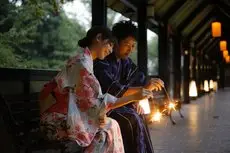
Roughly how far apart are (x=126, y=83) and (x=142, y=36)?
5216 millimetres

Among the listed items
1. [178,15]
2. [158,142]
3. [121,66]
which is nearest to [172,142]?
[158,142]

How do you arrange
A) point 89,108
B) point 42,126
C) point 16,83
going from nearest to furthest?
point 89,108, point 42,126, point 16,83

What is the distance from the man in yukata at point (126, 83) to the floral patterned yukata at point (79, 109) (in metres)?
0.42

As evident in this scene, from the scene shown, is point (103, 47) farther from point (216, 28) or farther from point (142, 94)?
point (216, 28)

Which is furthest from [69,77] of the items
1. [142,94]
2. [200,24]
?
[200,24]

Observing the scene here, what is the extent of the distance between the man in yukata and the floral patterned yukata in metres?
0.42

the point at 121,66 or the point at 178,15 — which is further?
the point at 178,15

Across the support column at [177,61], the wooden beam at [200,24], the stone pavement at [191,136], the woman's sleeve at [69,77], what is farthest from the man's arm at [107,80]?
the wooden beam at [200,24]

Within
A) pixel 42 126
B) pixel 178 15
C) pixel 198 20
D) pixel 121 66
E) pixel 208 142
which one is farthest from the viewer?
pixel 198 20

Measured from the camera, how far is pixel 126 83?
3.77 m

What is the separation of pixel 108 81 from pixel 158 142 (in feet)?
10.3

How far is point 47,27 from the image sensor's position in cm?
1805

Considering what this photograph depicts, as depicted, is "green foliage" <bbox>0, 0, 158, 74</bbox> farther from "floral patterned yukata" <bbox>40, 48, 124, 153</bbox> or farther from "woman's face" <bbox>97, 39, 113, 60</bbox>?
"floral patterned yukata" <bbox>40, 48, 124, 153</bbox>

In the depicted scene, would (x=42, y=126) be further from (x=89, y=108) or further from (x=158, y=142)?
(x=158, y=142)
